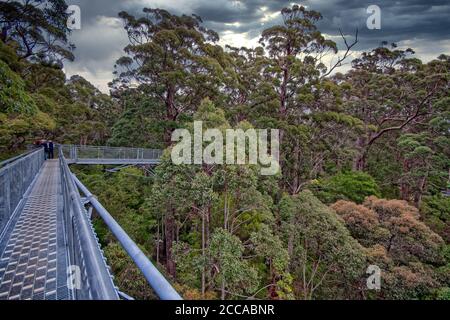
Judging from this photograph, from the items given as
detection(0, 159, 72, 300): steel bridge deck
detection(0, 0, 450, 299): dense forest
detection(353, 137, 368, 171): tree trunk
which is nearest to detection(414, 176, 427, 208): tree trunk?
detection(0, 0, 450, 299): dense forest

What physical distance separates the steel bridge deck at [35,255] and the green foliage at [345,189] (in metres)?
14.1

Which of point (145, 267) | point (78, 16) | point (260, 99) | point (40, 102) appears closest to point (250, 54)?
point (260, 99)

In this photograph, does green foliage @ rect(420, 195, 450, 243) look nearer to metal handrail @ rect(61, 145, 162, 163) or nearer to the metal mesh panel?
metal handrail @ rect(61, 145, 162, 163)

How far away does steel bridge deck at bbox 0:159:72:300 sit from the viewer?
282cm

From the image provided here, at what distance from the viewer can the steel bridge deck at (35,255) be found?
282cm

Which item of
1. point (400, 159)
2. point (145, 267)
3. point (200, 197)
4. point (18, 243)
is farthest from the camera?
point (400, 159)

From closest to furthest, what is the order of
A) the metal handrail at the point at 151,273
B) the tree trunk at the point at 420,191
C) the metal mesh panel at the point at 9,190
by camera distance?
the metal handrail at the point at 151,273, the metal mesh panel at the point at 9,190, the tree trunk at the point at 420,191

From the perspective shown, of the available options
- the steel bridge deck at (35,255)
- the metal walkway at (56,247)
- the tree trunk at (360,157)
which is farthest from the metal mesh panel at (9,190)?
the tree trunk at (360,157)

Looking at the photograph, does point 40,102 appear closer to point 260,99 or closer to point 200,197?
point 200,197

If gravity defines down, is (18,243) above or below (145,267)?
below

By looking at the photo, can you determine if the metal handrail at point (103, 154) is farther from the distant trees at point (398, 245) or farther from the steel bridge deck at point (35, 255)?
the distant trees at point (398, 245)

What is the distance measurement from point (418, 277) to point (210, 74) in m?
13.2

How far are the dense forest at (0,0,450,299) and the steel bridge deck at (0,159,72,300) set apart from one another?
2145 mm
